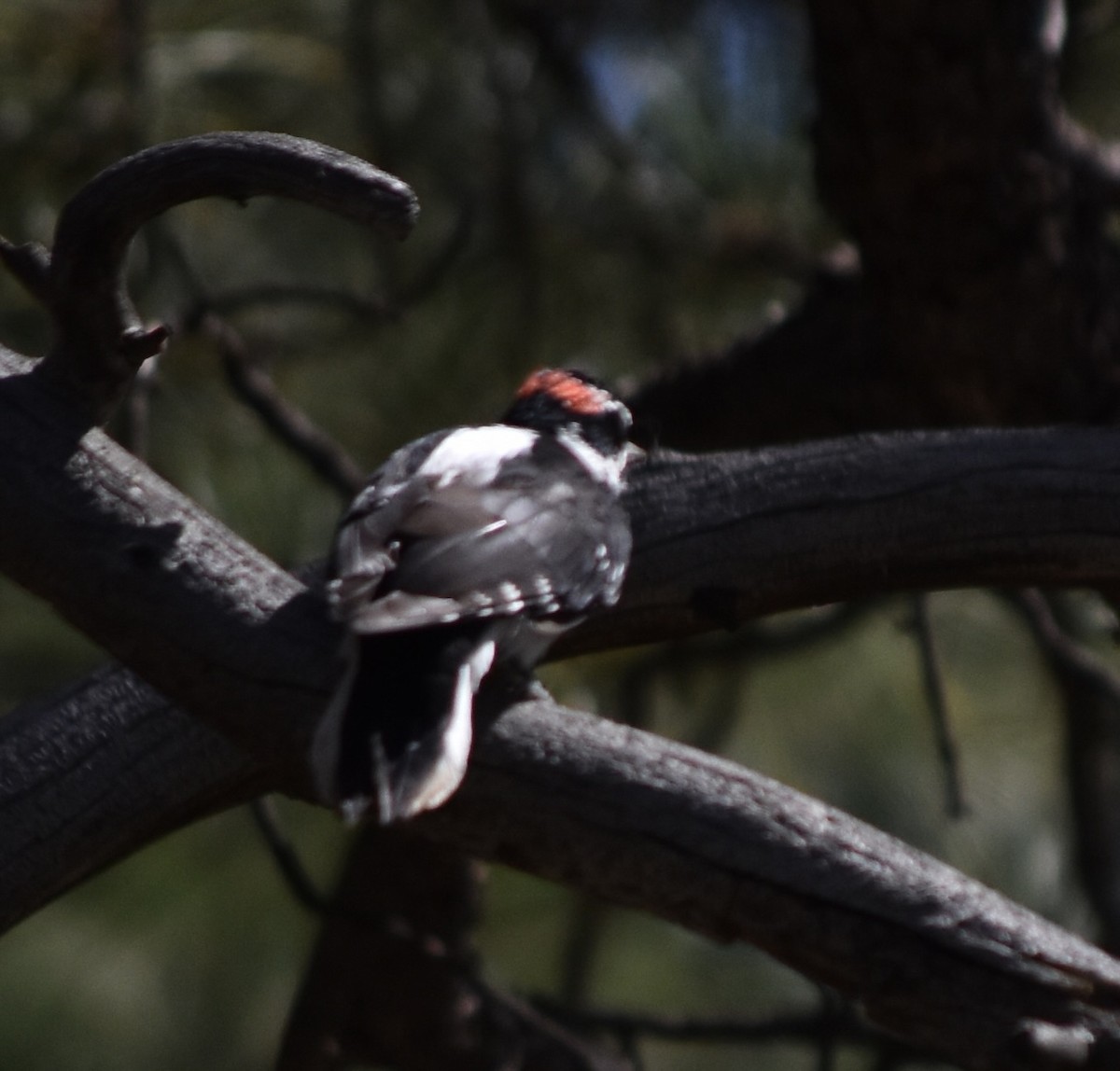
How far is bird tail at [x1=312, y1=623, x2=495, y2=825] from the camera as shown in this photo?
4.91 feet

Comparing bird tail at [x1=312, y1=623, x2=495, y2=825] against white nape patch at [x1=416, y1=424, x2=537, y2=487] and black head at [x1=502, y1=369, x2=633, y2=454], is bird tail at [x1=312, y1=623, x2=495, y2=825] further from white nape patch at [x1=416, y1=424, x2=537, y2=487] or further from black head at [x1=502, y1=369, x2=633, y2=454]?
black head at [x1=502, y1=369, x2=633, y2=454]

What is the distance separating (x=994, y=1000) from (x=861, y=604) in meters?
2.14

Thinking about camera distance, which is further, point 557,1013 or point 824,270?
point 824,270

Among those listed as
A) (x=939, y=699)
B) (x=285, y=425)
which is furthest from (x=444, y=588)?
(x=939, y=699)

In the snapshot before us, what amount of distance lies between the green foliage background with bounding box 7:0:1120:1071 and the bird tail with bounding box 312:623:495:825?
2023mm

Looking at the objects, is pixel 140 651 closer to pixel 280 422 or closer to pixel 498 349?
pixel 280 422

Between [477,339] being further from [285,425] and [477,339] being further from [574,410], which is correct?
[574,410]

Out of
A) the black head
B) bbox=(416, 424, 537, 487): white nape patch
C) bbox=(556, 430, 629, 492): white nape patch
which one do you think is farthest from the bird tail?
the black head

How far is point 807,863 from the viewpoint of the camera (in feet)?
5.06

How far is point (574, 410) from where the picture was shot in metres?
2.59

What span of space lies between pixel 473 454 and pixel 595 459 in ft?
1.10

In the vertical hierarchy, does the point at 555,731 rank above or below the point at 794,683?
above

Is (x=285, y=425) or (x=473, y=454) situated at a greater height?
(x=473, y=454)

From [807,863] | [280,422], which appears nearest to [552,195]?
[280,422]
